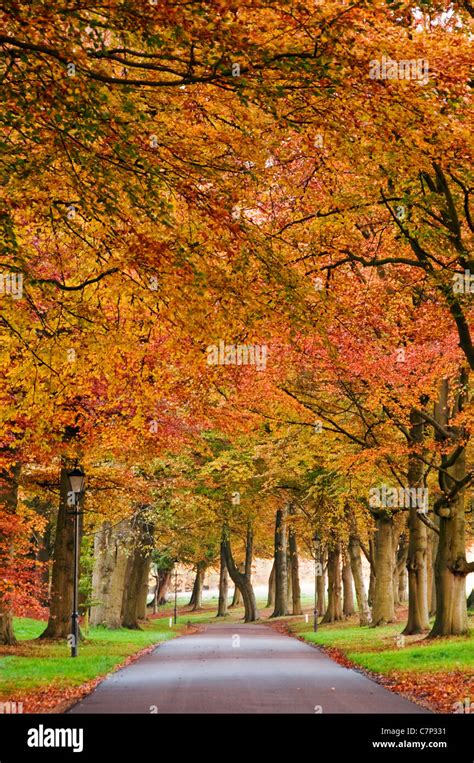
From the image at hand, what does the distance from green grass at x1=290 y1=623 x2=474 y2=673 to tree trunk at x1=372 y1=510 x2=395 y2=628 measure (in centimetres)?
415

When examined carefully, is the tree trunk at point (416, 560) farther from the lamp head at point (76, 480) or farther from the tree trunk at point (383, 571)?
the lamp head at point (76, 480)

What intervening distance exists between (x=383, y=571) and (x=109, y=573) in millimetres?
10455

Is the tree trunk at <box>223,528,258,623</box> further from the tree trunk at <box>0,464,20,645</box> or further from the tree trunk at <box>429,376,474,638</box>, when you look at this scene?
the tree trunk at <box>429,376,474,638</box>

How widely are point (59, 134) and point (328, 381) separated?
55.6 feet

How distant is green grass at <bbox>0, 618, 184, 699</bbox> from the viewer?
15.3m

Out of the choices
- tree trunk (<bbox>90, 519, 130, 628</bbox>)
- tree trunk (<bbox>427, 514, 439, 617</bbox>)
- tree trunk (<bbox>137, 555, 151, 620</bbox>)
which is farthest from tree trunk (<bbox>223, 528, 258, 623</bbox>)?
tree trunk (<bbox>90, 519, 130, 628</bbox>)

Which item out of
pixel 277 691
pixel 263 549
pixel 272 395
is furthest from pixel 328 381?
pixel 263 549

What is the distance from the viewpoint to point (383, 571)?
108 ft

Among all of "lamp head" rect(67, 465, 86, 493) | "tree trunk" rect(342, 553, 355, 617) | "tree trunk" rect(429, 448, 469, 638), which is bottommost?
"tree trunk" rect(342, 553, 355, 617)

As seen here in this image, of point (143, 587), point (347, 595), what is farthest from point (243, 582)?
point (347, 595)

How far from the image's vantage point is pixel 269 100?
9.23m

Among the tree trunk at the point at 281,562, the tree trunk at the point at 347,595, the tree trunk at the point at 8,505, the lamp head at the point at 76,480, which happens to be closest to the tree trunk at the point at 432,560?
the tree trunk at the point at 347,595

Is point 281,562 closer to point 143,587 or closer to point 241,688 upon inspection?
point 143,587
